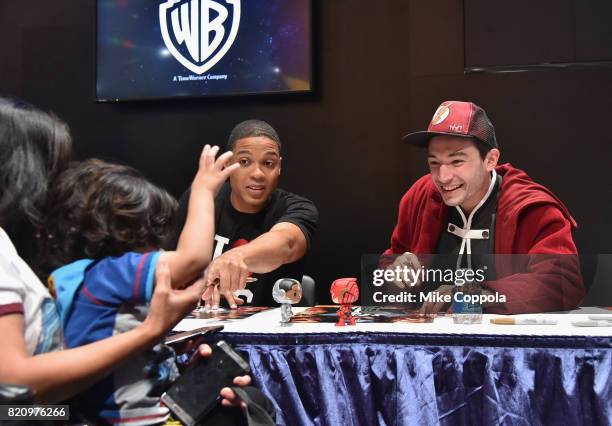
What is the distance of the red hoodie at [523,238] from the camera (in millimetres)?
2188

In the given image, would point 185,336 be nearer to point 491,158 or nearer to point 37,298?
point 37,298

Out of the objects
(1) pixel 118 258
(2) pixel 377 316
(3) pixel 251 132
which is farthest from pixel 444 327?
(3) pixel 251 132

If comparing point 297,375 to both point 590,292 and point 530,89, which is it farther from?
point 530,89

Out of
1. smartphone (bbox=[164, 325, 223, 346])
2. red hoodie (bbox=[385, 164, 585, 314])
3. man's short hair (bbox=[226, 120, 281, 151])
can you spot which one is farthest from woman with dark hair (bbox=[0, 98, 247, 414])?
man's short hair (bbox=[226, 120, 281, 151])

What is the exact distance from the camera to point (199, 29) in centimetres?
443

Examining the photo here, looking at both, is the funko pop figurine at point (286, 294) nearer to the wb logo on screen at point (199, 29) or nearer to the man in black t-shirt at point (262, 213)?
the man in black t-shirt at point (262, 213)

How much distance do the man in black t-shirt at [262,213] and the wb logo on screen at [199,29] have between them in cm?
130

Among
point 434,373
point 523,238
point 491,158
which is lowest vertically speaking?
point 434,373

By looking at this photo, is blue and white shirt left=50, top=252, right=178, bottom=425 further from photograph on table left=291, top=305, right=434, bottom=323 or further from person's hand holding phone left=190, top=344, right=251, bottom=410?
photograph on table left=291, top=305, right=434, bottom=323

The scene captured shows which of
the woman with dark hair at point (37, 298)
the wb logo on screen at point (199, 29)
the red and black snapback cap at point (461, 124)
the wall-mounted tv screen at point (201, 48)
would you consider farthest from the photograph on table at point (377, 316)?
the wb logo on screen at point (199, 29)

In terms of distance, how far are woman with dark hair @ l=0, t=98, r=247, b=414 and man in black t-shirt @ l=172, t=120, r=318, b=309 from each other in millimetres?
1702

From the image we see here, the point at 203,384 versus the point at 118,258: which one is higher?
the point at 118,258

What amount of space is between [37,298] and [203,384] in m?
0.47

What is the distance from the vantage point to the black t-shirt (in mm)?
3197
